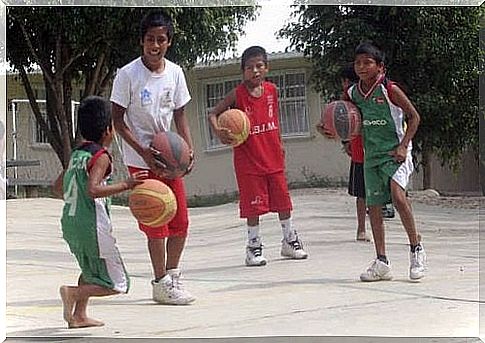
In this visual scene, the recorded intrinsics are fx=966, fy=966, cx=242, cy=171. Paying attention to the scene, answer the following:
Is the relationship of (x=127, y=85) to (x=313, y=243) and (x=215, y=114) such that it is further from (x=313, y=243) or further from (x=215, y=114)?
(x=313, y=243)

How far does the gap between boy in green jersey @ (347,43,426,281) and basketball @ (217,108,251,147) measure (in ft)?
2.69

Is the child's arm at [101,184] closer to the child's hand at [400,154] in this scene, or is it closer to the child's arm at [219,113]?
the child's arm at [219,113]

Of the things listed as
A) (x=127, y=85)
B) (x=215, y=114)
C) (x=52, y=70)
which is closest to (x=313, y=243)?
(x=215, y=114)

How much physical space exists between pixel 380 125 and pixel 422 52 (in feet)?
7.94

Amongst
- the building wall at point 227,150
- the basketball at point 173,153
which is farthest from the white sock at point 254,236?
the basketball at point 173,153

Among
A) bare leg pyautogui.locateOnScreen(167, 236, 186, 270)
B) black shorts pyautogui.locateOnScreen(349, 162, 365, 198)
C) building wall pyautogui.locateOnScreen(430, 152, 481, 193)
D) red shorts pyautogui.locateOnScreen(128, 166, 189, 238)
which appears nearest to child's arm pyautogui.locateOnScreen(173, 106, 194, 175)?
red shorts pyautogui.locateOnScreen(128, 166, 189, 238)

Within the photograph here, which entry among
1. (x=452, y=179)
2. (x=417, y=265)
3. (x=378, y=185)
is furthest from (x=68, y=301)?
(x=452, y=179)

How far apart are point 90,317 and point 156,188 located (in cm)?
88

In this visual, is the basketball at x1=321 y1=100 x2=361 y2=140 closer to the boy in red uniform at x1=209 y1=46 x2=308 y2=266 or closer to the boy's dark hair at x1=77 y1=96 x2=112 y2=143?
the boy in red uniform at x1=209 y1=46 x2=308 y2=266

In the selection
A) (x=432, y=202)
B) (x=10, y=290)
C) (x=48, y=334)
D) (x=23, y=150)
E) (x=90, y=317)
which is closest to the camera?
(x=48, y=334)

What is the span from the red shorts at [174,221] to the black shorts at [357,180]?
8.80 ft

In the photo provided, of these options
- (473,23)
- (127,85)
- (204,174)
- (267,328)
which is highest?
(473,23)

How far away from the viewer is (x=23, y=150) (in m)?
12.2

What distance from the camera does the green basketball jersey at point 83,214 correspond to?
5.15 metres
